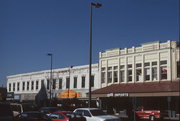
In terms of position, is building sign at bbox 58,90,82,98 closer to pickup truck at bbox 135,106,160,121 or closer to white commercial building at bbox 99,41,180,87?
white commercial building at bbox 99,41,180,87

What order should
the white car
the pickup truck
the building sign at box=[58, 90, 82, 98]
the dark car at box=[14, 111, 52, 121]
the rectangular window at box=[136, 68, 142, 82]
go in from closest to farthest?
the dark car at box=[14, 111, 52, 121], the white car, the pickup truck, the rectangular window at box=[136, 68, 142, 82], the building sign at box=[58, 90, 82, 98]

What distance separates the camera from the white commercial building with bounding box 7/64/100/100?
4659cm

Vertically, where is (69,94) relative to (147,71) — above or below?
below

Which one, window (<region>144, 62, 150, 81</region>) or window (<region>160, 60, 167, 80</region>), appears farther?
window (<region>144, 62, 150, 81</region>)

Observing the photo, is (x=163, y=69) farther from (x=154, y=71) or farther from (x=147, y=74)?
(x=147, y=74)

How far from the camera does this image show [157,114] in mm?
31609

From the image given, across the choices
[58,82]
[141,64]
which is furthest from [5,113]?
[58,82]

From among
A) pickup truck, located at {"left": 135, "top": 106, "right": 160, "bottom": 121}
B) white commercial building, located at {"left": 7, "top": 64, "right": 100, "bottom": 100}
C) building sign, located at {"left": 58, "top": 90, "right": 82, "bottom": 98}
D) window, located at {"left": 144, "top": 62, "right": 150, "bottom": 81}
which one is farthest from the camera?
building sign, located at {"left": 58, "top": 90, "right": 82, "bottom": 98}

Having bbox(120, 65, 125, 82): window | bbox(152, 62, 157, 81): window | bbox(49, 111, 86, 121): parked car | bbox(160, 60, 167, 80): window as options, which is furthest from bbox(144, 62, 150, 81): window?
bbox(49, 111, 86, 121): parked car

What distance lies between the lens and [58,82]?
172 feet

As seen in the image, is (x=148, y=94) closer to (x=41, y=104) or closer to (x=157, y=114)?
(x=157, y=114)

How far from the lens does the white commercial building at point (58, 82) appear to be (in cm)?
4659

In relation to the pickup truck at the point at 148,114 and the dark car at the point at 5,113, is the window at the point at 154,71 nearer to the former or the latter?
the pickup truck at the point at 148,114

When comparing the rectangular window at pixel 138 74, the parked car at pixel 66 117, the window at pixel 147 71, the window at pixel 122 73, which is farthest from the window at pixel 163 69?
the parked car at pixel 66 117
